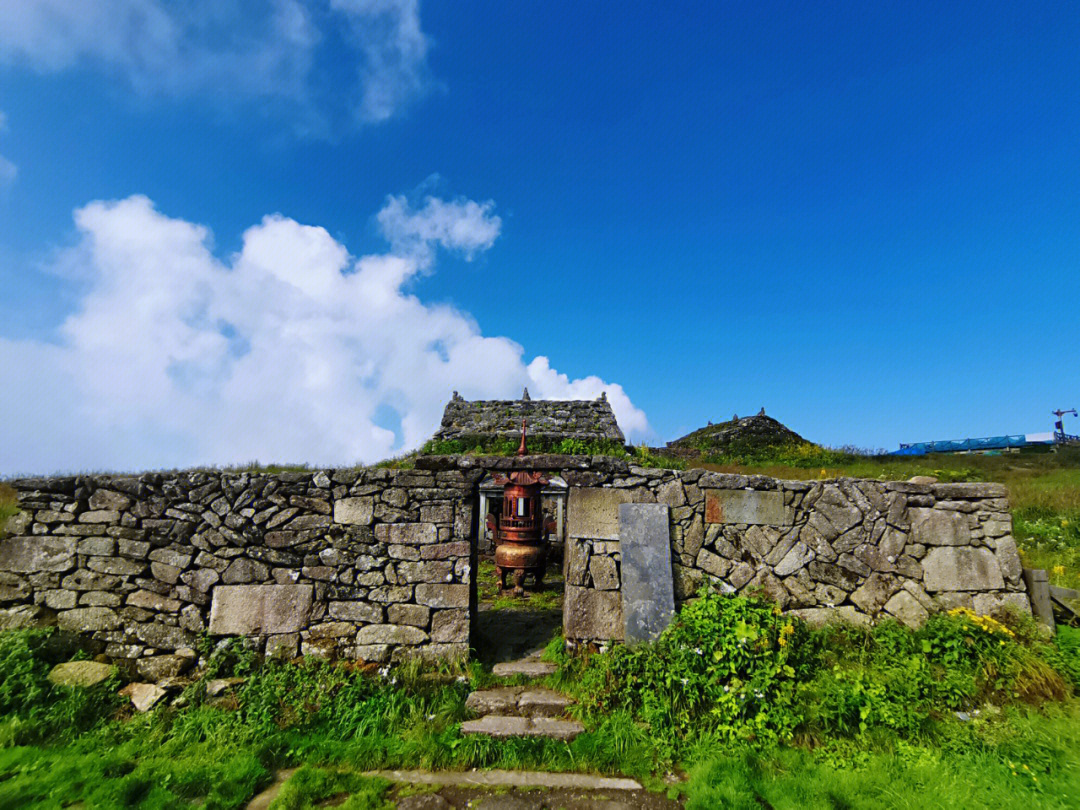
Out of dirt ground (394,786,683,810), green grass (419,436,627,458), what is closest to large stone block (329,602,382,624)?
dirt ground (394,786,683,810)

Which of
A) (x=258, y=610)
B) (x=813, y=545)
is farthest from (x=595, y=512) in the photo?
(x=258, y=610)

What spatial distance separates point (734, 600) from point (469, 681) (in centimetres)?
342

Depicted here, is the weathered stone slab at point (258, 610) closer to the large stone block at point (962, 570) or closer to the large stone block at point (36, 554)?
the large stone block at point (36, 554)

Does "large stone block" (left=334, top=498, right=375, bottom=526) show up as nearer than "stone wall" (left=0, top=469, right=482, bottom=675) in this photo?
No

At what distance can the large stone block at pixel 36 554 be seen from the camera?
608 centimetres

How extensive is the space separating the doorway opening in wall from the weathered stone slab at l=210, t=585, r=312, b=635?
2.36 m

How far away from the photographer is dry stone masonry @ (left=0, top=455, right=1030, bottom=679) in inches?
243

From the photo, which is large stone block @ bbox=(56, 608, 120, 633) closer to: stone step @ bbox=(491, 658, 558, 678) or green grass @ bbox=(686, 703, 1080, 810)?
stone step @ bbox=(491, 658, 558, 678)

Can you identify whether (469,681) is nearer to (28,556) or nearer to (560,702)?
(560,702)

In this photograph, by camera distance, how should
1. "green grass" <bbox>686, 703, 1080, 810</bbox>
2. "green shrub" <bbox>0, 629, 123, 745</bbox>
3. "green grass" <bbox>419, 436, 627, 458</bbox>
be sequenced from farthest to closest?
"green grass" <bbox>419, 436, 627, 458</bbox> < "green shrub" <bbox>0, 629, 123, 745</bbox> < "green grass" <bbox>686, 703, 1080, 810</bbox>

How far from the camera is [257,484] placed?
6.43 meters

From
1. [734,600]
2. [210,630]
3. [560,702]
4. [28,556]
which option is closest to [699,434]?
[734,600]

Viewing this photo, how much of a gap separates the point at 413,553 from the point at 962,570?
7.17m

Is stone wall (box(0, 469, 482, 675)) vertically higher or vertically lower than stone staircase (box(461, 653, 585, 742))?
higher
